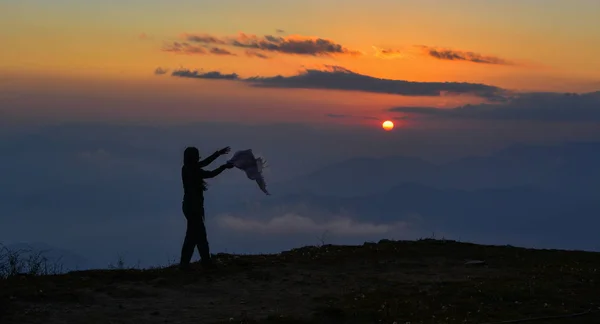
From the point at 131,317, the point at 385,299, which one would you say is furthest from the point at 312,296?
the point at 131,317

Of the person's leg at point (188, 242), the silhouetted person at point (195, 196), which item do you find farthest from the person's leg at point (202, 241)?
the person's leg at point (188, 242)

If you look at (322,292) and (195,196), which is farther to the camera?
(195,196)

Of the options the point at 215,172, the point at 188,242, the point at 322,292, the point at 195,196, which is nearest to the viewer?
the point at 322,292

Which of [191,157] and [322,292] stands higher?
[191,157]

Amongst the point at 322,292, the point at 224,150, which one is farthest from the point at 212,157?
the point at 322,292

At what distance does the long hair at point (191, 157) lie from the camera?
19375 mm

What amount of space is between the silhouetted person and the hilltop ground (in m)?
0.80

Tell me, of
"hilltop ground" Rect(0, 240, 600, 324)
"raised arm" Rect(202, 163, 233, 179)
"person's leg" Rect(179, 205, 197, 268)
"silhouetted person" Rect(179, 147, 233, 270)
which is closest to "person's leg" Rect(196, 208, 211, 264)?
"silhouetted person" Rect(179, 147, 233, 270)

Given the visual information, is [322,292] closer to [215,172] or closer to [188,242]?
[188,242]

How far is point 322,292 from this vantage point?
1669 cm

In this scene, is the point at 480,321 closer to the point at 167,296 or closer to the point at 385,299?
the point at 385,299

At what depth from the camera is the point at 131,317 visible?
14.3 m

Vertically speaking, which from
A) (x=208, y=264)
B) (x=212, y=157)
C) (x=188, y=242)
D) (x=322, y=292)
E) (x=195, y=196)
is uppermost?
(x=212, y=157)

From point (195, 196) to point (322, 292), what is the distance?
4621 millimetres
